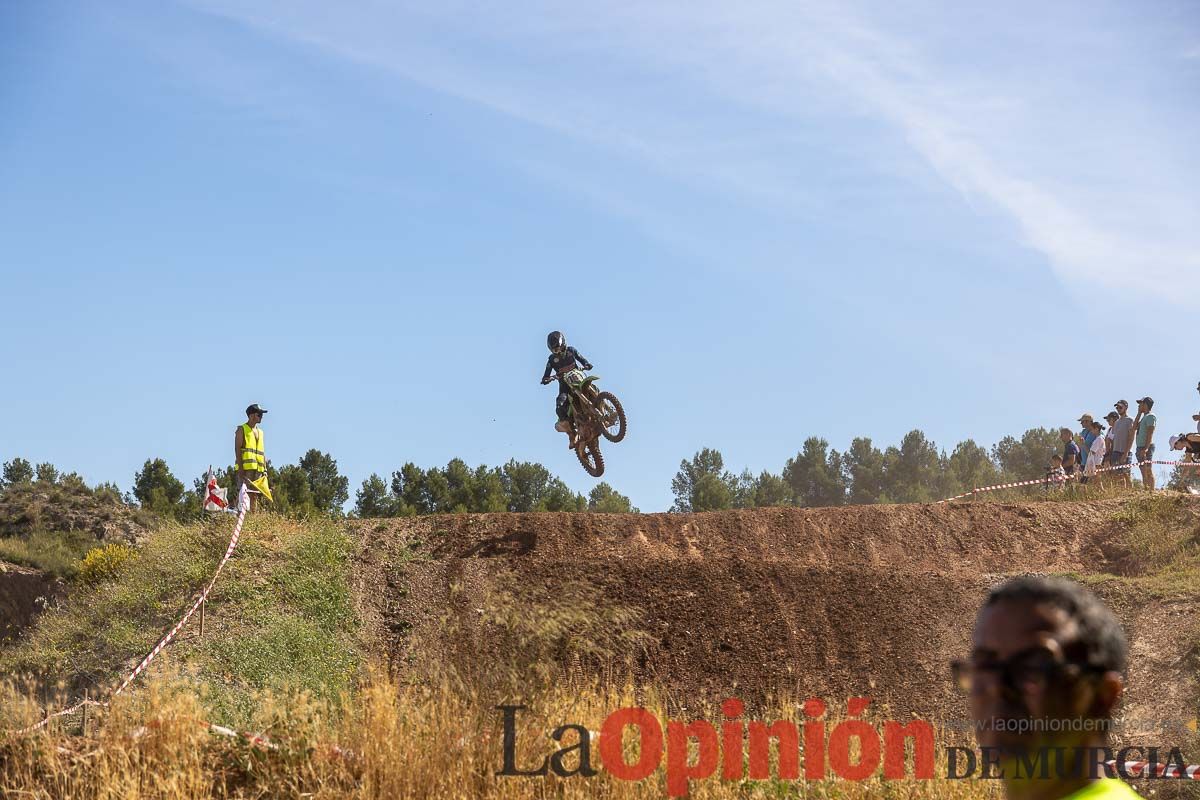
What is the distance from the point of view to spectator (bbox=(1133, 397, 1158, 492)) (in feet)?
67.2

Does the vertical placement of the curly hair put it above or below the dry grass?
above

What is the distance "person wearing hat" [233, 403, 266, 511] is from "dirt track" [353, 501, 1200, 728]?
184 centimetres

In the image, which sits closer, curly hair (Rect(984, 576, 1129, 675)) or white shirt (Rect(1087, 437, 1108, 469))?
curly hair (Rect(984, 576, 1129, 675))

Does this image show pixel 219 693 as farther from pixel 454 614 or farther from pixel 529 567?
pixel 529 567

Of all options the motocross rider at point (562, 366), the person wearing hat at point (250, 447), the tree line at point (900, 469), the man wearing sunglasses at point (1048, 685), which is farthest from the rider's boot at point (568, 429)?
the tree line at point (900, 469)

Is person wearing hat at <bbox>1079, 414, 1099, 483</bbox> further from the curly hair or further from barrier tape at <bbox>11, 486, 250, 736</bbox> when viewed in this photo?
the curly hair

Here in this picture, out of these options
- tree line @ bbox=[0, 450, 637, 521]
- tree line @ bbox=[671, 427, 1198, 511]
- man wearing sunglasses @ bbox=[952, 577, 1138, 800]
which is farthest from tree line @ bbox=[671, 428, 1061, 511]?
man wearing sunglasses @ bbox=[952, 577, 1138, 800]

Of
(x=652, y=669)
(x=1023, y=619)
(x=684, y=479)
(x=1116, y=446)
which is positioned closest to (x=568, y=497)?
(x=684, y=479)

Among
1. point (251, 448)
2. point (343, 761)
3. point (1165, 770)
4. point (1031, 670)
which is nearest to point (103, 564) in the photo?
point (251, 448)

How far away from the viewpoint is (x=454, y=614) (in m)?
14.7

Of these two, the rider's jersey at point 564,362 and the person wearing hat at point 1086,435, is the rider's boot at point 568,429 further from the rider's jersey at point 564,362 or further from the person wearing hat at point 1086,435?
the person wearing hat at point 1086,435

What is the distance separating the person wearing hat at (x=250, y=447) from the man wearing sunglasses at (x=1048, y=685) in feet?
51.3

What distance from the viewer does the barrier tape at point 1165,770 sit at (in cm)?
900

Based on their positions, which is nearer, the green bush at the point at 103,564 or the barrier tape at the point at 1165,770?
the barrier tape at the point at 1165,770
